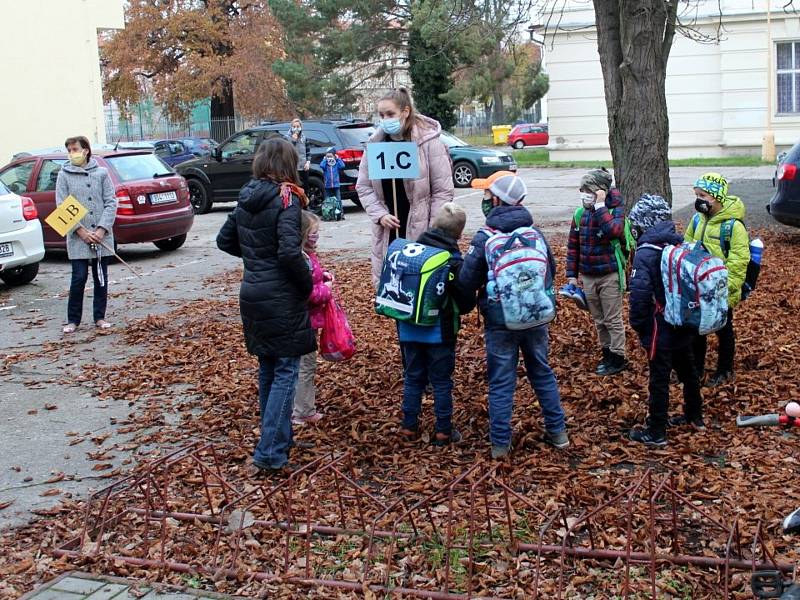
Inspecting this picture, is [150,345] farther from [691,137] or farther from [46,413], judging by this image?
[691,137]

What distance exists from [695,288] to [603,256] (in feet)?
5.09

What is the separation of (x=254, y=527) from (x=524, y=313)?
71.7 inches

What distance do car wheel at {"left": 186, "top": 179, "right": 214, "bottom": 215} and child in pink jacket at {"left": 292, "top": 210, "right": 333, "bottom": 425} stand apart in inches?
610

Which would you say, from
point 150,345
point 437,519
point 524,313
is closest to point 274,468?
point 437,519

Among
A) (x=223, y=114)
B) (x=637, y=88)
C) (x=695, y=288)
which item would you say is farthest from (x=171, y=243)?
(x=223, y=114)

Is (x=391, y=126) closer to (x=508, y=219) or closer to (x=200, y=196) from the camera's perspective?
(x=508, y=219)

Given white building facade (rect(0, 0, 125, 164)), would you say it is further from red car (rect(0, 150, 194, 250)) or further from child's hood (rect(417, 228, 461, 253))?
child's hood (rect(417, 228, 461, 253))

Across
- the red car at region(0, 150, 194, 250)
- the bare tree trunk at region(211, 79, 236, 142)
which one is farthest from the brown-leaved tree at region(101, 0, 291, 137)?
the red car at region(0, 150, 194, 250)

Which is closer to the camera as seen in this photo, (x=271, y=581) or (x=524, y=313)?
(x=271, y=581)

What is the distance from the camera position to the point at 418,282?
556cm

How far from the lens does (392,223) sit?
6.53m

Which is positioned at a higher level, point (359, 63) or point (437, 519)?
point (359, 63)

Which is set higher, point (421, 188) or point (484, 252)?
point (421, 188)

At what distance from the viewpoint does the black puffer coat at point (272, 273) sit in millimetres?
5367
